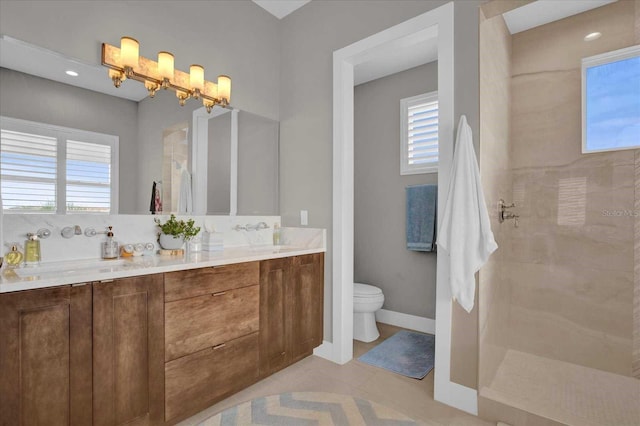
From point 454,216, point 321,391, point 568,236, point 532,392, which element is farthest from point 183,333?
point 568,236

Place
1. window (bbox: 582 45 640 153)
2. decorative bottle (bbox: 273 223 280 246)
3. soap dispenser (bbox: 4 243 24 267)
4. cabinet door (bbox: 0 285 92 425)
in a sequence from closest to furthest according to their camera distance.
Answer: cabinet door (bbox: 0 285 92 425) → soap dispenser (bbox: 4 243 24 267) → window (bbox: 582 45 640 153) → decorative bottle (bbox: 273 223 280 246)

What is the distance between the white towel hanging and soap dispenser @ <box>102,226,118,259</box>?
190 cm

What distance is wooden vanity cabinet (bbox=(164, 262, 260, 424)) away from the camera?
1627 millimetres

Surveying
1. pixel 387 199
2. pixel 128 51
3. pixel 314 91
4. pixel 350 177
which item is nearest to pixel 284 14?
pixel 314 91

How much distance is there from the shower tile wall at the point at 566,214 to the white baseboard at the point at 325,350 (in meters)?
1.45

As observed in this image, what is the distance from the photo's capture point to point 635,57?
2189 mm

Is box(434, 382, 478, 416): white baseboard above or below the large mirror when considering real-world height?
below

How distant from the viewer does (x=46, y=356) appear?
4.09 feet

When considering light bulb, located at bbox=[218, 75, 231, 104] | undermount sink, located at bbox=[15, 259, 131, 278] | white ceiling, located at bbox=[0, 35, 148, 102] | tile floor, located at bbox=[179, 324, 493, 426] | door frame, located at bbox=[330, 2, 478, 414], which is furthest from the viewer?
light bulb, located at bbox=[218, 75, 231, 104]

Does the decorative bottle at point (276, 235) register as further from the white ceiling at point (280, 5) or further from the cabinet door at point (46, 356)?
the white ceiling at point (280, 5)

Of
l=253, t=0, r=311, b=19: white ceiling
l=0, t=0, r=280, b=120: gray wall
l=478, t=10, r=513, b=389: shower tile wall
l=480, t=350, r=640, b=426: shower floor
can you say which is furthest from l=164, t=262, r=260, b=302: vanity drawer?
l=253, t=0, r=311, b=19: white ceiling

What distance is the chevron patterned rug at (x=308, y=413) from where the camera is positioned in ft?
5.69

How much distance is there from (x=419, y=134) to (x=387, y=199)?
0.71 meters

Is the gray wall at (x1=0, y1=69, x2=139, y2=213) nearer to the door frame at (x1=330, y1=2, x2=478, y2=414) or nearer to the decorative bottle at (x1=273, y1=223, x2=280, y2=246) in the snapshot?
the decorative bottle at (x1=273, y1=223, x2=280, y2=246)
